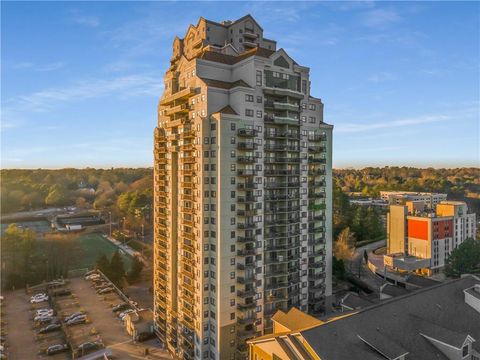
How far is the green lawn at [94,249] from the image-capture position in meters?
77.2

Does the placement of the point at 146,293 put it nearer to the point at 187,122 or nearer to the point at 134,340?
the point at 134,340

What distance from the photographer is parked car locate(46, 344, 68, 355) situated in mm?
40719

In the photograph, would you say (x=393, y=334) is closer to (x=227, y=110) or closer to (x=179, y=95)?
(x=227, y=110)

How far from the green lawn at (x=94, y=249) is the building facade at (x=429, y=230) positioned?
191 ft

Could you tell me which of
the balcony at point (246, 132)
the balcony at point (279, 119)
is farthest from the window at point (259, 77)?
the balcony at point (246, 132)

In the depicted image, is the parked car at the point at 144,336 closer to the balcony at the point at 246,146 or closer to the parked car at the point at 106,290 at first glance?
the parked car at the point at 106,290

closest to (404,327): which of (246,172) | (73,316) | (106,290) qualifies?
(246,172)

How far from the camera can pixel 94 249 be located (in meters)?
88.4

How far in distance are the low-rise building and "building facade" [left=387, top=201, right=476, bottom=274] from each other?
38.4m

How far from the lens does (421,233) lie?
2810 inches

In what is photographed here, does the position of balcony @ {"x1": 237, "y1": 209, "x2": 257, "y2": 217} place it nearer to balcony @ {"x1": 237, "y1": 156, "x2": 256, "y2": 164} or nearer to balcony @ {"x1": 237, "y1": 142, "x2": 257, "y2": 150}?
balcony @ {"x1": 237, "y1": 156, "x2": 256, "y2": 164}

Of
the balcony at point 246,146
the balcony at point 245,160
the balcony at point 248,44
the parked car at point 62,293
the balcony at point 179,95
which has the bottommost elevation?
the parked car at point 62,293

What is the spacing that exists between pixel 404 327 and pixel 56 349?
3804 cm

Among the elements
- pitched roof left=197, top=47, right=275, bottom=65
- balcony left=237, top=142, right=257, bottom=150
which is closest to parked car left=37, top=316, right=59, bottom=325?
balcony left=237, top=142, right=257, bottom=150
